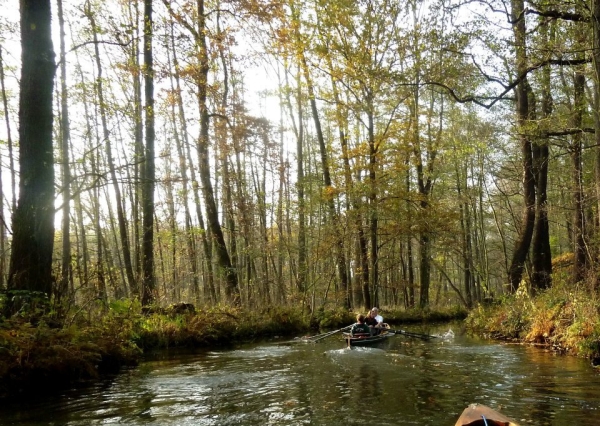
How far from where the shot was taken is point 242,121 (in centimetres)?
1906

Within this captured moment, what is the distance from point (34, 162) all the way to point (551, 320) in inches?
489

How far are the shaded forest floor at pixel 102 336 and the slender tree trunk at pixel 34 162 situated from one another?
2.87ft

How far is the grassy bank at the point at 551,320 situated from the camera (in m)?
10.1

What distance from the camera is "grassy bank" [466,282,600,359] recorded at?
33.1ft

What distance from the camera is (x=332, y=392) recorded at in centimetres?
773

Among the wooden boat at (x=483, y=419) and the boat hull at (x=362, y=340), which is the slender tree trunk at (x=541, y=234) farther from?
the wooden boat at (x=483, y=419)

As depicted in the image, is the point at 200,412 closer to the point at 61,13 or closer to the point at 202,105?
the point at 202,105

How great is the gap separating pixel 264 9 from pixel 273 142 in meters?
6.78

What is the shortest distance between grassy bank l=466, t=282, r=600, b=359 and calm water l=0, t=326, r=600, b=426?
595mm

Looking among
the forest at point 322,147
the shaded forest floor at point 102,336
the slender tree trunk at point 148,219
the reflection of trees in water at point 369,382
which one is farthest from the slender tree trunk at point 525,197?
the slender tree trunk at point 148,219

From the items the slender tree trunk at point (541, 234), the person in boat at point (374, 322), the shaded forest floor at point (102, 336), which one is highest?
the slender tree trunk at point (541, 234)

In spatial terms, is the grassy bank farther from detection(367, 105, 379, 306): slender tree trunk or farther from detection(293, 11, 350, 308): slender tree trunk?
detection(293, 11, 350, 308): slender tree trunk

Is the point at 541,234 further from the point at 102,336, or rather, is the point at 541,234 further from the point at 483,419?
the point at 102,336

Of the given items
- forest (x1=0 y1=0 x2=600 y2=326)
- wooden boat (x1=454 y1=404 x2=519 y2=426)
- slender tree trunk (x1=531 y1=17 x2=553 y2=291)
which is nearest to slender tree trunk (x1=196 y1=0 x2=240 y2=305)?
forest (x1=0 y1=0 x2=600 y2=326)
